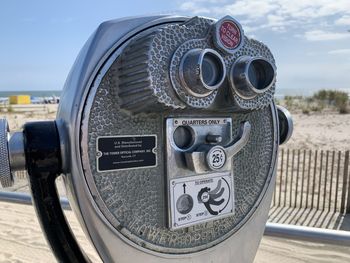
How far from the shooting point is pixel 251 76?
0.91 meters

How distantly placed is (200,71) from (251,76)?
177mm

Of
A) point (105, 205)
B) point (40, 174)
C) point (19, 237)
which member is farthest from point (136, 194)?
point (19, 237)

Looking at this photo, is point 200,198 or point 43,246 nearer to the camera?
point 200,198

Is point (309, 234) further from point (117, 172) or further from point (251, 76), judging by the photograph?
point (117, 172)

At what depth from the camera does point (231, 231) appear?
38.0 inches

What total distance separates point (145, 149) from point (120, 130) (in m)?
0.06

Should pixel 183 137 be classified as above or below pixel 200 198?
above

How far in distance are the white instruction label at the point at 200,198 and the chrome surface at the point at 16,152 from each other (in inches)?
11.3

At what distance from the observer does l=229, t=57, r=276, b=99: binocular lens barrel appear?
86 centimetres

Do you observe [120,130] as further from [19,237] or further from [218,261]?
[19,237]

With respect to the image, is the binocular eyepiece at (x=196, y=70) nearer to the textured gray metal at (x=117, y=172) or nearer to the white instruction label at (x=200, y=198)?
the textured gray metal at (x=117, y=172)

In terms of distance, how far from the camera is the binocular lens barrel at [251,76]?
0.86m

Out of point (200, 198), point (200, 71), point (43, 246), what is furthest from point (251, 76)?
point (43, 246)

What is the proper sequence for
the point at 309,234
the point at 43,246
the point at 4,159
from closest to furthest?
the point at 4,159
the point at 309,234
the point at 43,246
